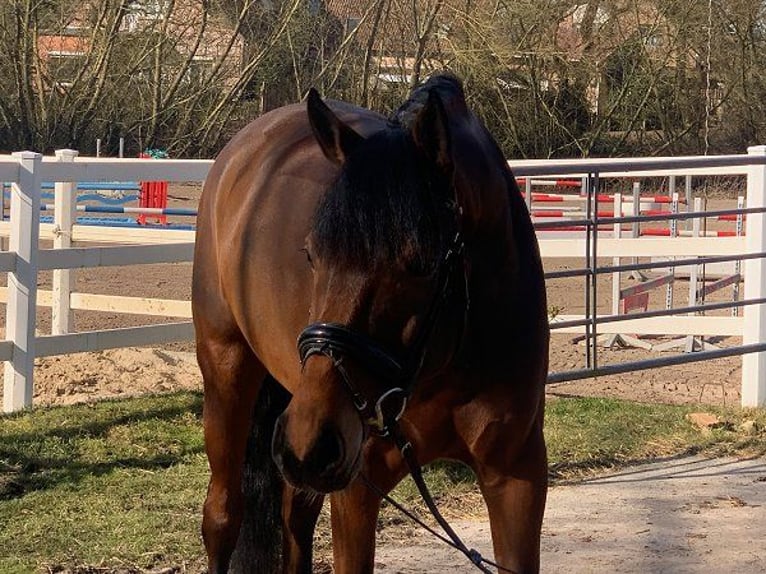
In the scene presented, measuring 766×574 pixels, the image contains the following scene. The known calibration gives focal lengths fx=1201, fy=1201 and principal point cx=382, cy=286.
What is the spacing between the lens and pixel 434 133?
93.3 inches

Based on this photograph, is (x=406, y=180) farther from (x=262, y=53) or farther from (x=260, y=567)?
(x=262, y=53)

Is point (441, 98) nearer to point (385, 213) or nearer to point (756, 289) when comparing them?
point (385, 213)

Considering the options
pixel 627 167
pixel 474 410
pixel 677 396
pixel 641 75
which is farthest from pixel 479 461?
pixel 641 75

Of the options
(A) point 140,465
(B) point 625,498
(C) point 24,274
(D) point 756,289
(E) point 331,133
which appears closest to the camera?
(E) point 331,133

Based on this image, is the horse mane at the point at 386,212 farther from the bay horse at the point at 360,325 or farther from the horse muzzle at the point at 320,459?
the horse muzzle at the point at 320,459

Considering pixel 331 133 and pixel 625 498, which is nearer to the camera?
pixel 331 133

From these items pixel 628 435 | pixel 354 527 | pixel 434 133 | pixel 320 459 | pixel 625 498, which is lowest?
pixel 625 498

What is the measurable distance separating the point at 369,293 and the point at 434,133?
367 millimetres

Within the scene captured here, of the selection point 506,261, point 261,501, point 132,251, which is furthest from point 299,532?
point 132,251

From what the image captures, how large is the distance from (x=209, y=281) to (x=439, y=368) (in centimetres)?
171

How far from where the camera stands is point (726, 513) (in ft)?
17.4

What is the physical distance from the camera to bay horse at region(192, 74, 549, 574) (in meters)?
2.23

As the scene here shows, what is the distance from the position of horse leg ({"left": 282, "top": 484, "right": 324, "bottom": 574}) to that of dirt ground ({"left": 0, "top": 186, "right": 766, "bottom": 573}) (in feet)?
1.90

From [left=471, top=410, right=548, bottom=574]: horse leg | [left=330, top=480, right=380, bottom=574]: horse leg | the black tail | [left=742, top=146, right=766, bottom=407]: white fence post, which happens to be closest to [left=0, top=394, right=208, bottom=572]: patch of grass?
the black tail
